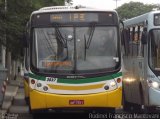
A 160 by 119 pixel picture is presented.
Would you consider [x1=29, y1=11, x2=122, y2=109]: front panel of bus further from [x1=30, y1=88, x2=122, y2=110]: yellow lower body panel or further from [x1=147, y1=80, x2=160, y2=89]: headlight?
[x1=147, y1=80, x2=160, y2=89]: headlight

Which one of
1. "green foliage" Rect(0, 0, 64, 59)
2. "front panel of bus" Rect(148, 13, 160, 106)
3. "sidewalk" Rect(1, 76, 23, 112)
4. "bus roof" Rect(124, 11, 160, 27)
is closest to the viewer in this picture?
"front panel of bus" Rect(148, 13, 160, 106)

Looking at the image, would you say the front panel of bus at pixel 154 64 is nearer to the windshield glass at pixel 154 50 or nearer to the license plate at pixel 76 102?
the windshield glass at pixel 154 50

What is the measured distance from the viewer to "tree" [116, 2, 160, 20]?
7444 centimetres

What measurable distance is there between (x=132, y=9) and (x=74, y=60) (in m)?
63.6

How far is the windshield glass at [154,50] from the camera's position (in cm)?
1534

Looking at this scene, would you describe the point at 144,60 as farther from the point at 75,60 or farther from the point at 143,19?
the point at 75,60

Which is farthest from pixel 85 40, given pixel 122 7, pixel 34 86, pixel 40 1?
pixel 122 7

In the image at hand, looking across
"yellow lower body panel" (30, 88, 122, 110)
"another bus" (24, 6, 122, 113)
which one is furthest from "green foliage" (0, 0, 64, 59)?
"yellow lower body panel" (30, 88, 122, 110)

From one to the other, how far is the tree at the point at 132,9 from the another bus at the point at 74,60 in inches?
2341

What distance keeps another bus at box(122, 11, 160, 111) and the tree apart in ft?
183

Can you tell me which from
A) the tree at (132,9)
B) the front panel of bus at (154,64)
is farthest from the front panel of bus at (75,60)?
the tree at (132,9)

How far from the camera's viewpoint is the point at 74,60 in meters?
14.5

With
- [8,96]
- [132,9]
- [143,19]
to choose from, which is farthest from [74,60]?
[132,9]

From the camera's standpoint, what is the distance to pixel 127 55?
18.8 metres
